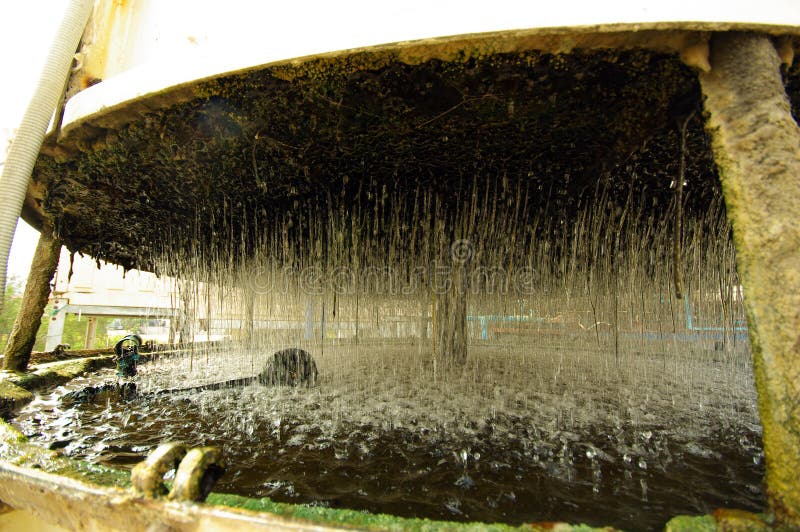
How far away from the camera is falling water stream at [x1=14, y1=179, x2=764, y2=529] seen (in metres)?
2.65

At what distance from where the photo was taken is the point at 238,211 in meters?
5.14

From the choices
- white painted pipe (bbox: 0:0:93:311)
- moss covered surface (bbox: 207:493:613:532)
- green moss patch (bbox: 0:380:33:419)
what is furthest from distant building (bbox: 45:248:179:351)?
moss covered surface (bbox: 207:493:613:532)

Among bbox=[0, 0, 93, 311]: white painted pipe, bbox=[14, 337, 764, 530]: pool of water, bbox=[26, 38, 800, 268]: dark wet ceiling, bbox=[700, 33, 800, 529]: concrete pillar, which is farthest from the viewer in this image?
bbox=[0, 0, 93, 311]: white painted pipe

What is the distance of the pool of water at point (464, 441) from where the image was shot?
8.04 ft

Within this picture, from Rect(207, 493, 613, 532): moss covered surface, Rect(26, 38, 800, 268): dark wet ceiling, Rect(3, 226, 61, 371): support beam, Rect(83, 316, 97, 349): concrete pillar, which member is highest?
Rect(26, 38, 800, 268): dark wet ceiling

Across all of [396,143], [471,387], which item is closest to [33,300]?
[396,143]

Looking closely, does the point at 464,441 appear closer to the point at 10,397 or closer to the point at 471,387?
the point at 471,387

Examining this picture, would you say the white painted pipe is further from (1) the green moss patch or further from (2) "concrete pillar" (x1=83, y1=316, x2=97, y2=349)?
(2) "concrete pillar" (x1=83, y1=316, x2=97, y2=349)

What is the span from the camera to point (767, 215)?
1971 mm

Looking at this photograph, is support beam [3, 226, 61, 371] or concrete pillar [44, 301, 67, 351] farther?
concrete pillar [44, 301, 67, 351]

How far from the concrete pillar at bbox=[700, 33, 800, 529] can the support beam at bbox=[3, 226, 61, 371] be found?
8445 millimetres

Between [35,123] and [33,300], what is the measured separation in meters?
4.26

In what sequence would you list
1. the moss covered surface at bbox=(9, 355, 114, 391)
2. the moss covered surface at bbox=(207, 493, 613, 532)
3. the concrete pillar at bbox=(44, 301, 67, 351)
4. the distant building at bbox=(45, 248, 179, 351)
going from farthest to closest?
the distant building at bbox=(45, 248, 179, 351), the concrete pillar at bbox=(44, 301, 67, 351), the moss covered surface at bbox=(9, 355, 114, 391), the moss covered surface at bbox=(207, 493, 613, 532)

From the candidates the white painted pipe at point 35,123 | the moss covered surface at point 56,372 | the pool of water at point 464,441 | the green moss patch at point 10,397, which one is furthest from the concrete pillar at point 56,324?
the white painted pipe at point 35,123
